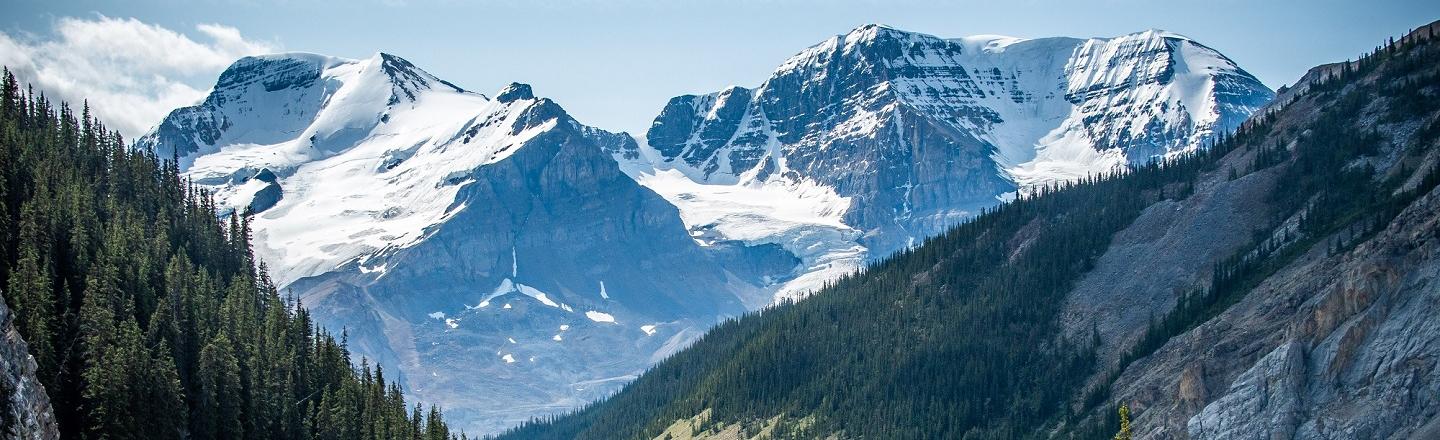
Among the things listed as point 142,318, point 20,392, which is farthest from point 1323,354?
point 20,392

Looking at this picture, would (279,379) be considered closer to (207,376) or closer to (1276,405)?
(207,376)

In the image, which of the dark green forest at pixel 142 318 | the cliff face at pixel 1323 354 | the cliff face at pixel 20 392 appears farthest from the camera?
the cliff face at pixel 1323 354

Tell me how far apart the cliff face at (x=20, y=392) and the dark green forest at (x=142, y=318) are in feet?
81.5

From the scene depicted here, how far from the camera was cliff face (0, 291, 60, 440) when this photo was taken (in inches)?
3031

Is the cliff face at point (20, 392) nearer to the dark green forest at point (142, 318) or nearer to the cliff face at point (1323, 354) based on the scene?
the dark green forest at point (142, 318)

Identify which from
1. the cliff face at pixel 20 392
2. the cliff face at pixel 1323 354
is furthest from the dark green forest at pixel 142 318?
the cliff face at pixel 1323 354

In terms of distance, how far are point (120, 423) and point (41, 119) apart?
97.7 meters

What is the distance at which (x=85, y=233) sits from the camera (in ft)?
454

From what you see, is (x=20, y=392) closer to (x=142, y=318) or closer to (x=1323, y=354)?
(x=142, y=318)

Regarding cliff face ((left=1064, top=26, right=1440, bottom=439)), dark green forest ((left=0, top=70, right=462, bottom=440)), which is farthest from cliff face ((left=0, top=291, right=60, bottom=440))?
cliff face ((left=1064, top=26, right=1440, bottom=439))

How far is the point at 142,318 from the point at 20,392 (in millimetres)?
60493

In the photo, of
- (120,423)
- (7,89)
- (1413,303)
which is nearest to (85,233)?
(120,423)

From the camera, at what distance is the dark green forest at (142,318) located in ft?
366

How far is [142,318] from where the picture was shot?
136750 mm
